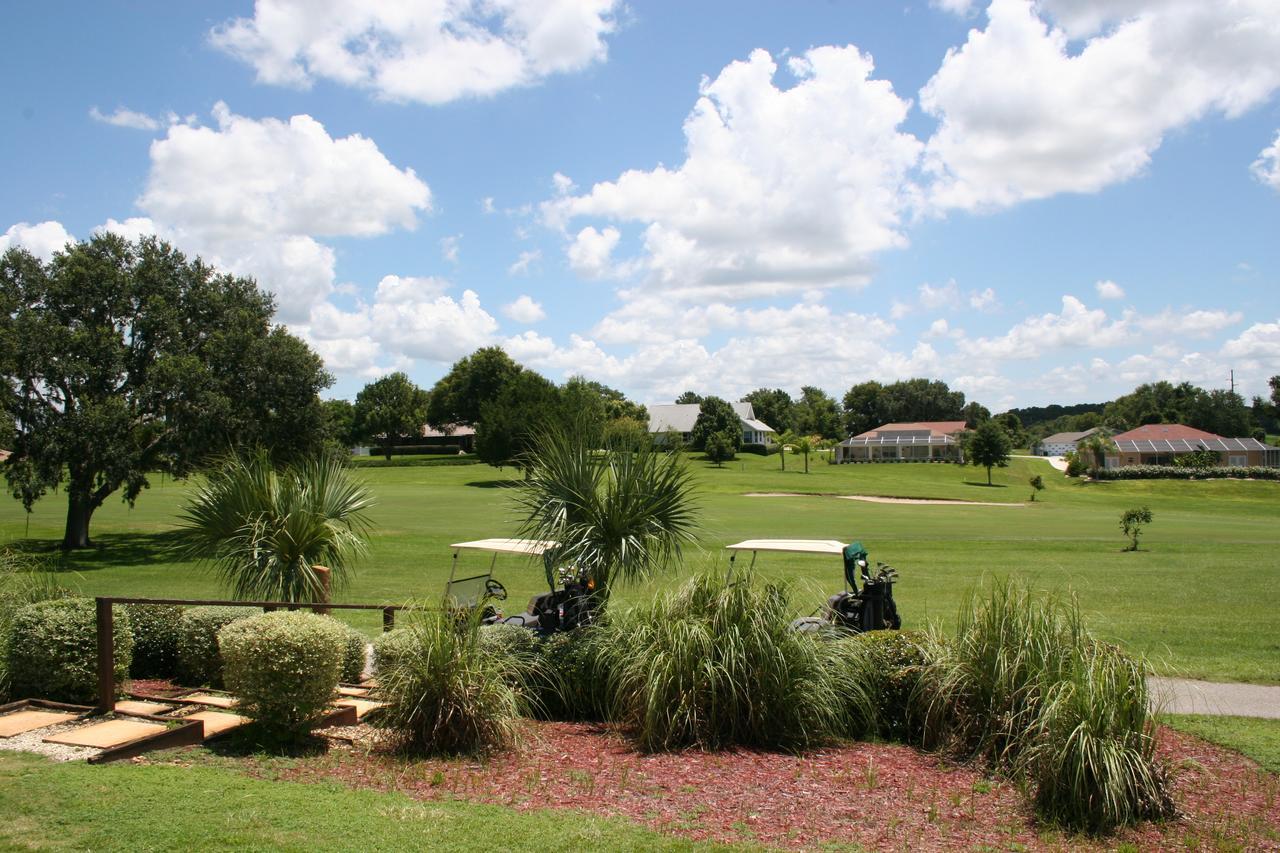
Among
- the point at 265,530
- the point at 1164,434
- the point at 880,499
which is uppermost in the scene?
the point at 1164,434

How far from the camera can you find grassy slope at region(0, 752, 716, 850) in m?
4.52

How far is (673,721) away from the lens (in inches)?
270

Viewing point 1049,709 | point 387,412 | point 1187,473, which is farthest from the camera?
point 387,412

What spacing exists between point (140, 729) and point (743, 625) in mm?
4517

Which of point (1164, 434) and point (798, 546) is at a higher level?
point (1164, 434)

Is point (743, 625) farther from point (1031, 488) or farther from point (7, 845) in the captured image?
point (1031, 488)

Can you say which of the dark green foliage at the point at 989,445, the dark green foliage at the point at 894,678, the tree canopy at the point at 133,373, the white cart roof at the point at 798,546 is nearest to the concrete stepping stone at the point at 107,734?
the dark green foliage at the point at 894,678

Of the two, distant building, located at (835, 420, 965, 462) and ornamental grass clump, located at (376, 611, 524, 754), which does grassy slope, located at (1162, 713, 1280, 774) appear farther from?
distant building, located at (835, 420, 965, 462)

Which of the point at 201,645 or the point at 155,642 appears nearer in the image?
the point at 201,645

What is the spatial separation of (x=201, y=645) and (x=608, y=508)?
411 centimetres

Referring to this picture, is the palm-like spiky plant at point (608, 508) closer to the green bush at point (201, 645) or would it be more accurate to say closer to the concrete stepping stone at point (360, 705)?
the concrete stepping stone at point (360, 705)

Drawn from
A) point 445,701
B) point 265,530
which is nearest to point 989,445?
point 265,530

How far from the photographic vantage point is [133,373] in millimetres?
24844

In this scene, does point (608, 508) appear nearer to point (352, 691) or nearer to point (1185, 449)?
point (352, 691)
